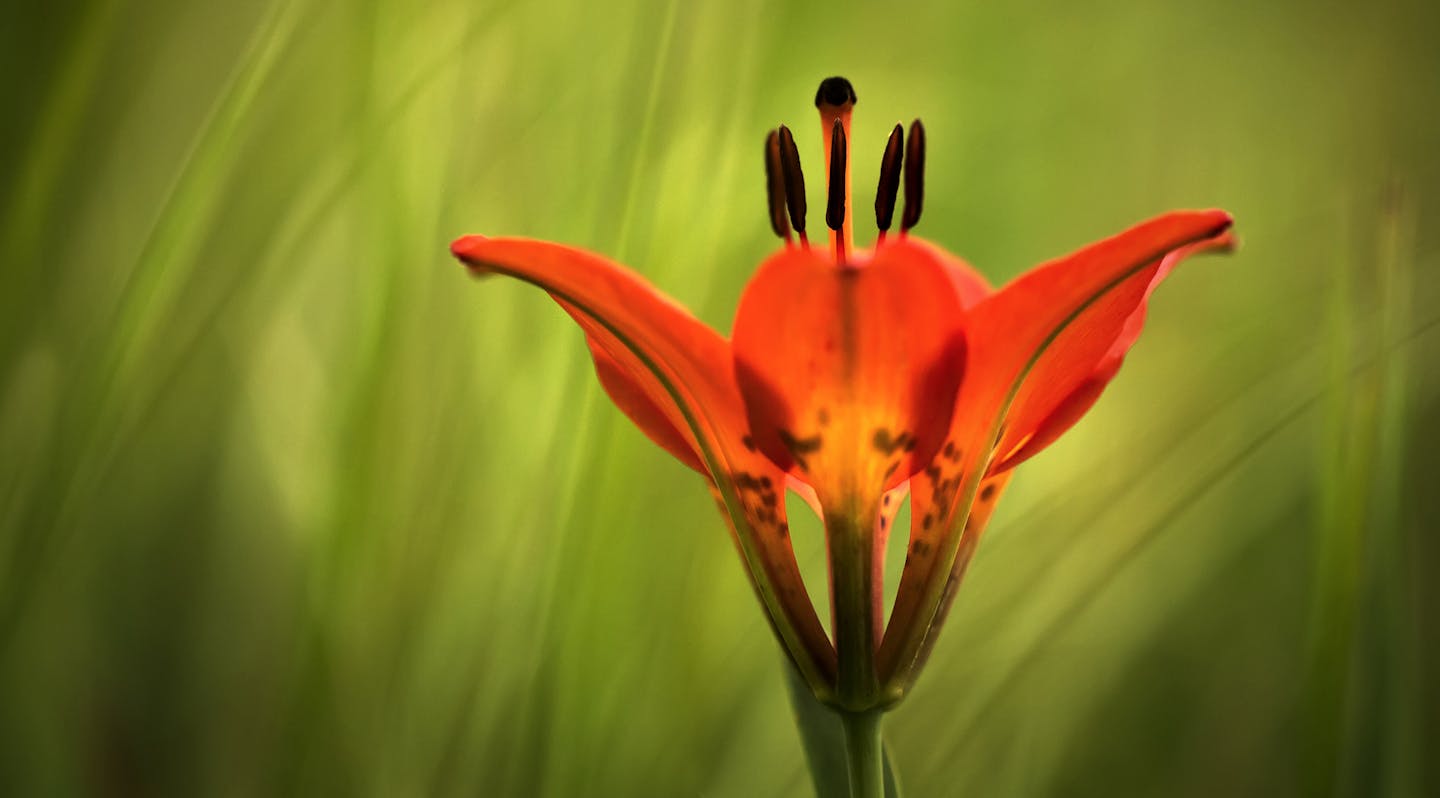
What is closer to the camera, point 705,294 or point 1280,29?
point 705,294

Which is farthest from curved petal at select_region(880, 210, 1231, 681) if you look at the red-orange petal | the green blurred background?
the green blurred background

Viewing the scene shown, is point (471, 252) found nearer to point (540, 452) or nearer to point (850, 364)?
point (850, 364)

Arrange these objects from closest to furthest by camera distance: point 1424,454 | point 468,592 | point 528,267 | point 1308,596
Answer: point 528,267 → point 1308,596 → point 468,592 → point 1424,454

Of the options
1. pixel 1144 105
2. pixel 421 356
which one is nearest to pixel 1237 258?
pixel 1144 105

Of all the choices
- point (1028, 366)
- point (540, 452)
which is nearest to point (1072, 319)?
point (1028, 366)

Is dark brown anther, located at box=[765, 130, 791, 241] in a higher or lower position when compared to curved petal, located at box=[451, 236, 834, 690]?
higher

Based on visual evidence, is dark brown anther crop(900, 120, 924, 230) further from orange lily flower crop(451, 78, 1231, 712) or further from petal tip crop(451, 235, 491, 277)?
petal tip crop(451, 235, 491, 277)

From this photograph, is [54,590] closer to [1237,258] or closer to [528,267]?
[528,267]

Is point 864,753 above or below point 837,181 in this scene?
below
